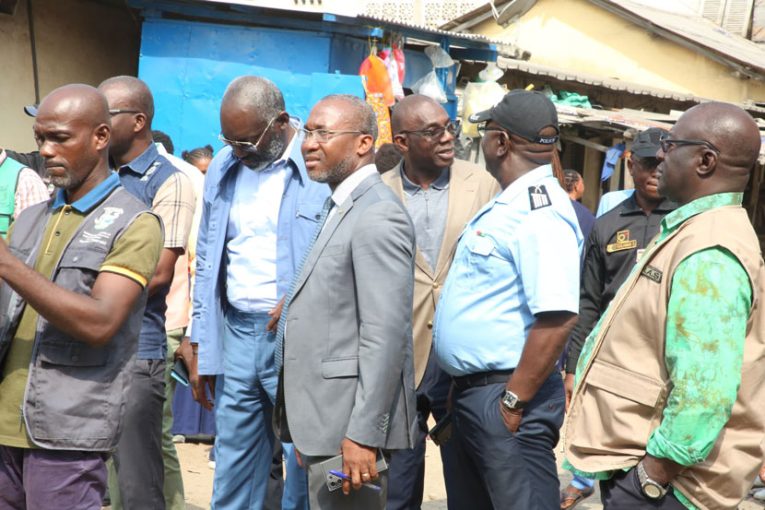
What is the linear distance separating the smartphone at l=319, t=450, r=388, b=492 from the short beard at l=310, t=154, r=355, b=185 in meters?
1.05

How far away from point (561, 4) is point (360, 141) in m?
16.5

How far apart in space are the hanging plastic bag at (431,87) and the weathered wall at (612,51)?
29.0 ft

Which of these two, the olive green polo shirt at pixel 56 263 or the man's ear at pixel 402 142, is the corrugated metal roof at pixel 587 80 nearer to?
the man's ear at pixel 402 142

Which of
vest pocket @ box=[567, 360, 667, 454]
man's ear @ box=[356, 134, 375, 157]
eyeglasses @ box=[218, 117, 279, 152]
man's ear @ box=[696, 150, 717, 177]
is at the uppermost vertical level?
man's ear @ box=[696, 150, 717, 177]

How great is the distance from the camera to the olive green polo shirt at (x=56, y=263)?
3166mm

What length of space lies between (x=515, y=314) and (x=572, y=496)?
256 centimetres

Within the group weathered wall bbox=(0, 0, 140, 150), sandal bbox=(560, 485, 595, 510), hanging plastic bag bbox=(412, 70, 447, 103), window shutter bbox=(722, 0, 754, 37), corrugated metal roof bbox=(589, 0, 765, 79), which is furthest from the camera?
window shutter bbox=(722, 0, 754, 37)

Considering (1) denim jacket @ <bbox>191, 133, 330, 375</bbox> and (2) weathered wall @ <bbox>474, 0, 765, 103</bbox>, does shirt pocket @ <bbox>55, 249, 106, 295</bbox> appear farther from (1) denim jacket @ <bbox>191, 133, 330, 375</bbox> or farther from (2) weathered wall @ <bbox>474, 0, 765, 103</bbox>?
(2) weathered wall @ <bbox>474, 0, 765, 103</bbox>

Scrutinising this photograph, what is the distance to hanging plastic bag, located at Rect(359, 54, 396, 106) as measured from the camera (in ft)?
30.7

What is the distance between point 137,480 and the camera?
4496mm

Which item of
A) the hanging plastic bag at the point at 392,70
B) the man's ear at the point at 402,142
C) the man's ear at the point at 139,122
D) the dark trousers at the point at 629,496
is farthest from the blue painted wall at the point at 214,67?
the dark trousers at the point at 629,496

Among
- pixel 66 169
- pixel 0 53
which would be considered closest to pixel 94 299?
pixel 66 169

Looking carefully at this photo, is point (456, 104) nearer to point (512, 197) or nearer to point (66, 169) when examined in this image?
point (512, 197)

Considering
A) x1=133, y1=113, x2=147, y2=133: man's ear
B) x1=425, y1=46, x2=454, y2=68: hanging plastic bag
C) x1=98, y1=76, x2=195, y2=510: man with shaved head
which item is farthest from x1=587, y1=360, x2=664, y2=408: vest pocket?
x1=425, y1=46, x2=454, y2=68: hanging plastic bag
